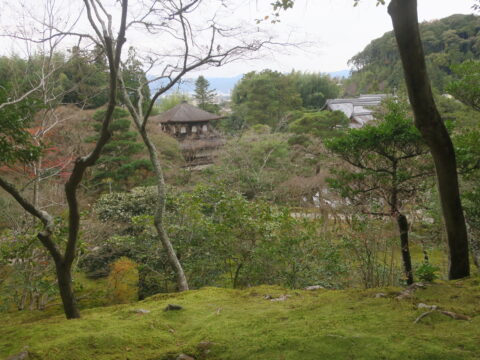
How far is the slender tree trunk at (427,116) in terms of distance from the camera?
2215 mm

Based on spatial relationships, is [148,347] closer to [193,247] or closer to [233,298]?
[233,298]

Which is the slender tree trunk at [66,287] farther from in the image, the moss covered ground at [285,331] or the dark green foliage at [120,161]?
the dark green foliage at [120,161]

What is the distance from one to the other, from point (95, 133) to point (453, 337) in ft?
41.3

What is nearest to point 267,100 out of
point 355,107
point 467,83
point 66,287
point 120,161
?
point 355,107

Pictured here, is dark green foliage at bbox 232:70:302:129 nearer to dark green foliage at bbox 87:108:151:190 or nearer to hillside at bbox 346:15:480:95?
hillside at bbox 346:15:480:95

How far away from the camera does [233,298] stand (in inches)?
133

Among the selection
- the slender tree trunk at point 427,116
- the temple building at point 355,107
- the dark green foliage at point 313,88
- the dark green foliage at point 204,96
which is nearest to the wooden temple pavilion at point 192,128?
the dark green foliage at point 204,96

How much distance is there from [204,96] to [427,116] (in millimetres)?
27610

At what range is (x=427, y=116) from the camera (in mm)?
2352

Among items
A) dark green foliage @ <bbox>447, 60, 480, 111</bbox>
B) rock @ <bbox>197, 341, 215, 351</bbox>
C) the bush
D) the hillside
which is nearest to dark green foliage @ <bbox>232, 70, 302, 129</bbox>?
the hillside

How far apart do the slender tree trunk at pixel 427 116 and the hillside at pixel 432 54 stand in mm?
14689

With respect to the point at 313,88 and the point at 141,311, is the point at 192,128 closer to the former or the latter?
the point at 313,88

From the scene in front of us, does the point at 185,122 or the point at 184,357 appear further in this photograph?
the point at 185,122

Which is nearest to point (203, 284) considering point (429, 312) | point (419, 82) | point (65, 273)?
point (65, 273)
